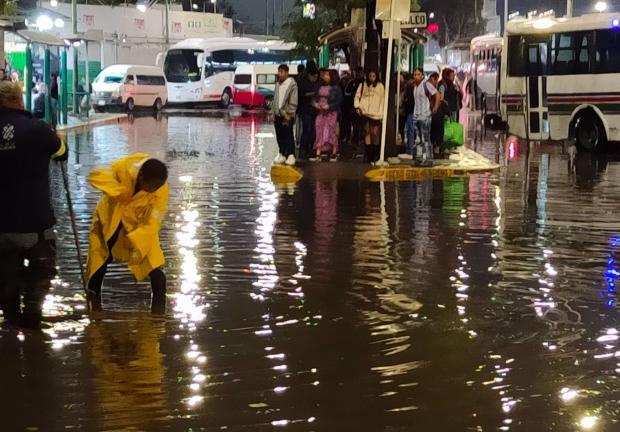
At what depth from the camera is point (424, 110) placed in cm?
1942

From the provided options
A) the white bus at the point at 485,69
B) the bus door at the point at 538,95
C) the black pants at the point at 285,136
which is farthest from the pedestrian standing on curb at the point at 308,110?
the white bus at the point at 485,69

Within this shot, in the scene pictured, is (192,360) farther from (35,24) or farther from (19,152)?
(35,24)

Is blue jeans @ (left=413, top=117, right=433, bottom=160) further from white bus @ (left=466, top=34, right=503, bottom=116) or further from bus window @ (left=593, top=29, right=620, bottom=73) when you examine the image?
white bus @ (left=466, top=34, right=503, bottom=116)

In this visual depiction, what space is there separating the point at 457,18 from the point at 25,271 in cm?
7436

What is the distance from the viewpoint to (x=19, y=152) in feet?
23.7

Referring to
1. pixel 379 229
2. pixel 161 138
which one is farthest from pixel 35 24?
pixel 379 229

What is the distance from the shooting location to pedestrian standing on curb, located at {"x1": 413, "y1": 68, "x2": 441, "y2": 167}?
63.6ft

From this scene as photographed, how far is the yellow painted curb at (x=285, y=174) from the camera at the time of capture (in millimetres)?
17469

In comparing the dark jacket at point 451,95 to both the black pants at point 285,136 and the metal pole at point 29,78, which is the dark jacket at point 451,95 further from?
the metal pole at point 29,78

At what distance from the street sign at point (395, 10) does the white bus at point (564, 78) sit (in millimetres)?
8149

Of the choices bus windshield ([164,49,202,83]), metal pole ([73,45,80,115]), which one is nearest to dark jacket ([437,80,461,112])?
metal pole ([73,45,80,115])

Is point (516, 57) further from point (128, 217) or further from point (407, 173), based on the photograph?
point (128, 217)

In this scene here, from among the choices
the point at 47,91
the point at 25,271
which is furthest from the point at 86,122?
the point at 25,271

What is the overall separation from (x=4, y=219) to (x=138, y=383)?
1665 millimetres
